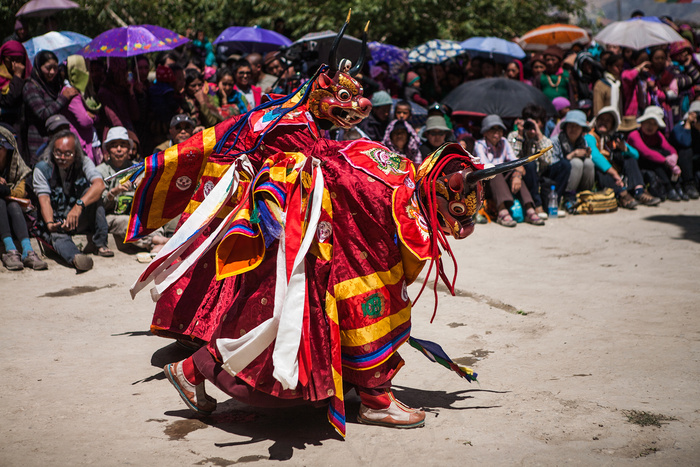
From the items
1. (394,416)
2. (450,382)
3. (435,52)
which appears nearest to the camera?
(394,416)

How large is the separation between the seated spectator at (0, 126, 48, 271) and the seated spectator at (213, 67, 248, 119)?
240 centimetres

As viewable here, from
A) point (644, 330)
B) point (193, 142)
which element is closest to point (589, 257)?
point (644, 330)

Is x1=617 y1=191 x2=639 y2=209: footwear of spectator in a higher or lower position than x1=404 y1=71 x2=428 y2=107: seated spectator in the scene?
lower

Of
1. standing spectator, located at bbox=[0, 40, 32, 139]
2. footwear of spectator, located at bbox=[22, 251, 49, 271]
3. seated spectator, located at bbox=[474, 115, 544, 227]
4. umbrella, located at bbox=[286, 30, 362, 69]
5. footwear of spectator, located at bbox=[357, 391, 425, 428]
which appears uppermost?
standing spectator, located at bbox=[0, 40, 32, 139]

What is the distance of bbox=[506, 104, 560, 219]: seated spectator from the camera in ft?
27.5

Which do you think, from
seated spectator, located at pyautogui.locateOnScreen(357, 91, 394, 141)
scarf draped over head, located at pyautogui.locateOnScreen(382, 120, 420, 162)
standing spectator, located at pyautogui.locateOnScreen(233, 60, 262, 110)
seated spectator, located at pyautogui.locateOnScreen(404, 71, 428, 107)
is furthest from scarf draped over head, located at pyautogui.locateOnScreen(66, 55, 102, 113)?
seated spectator, located at pyautogui.locateOnScreen(404, 71, 428, 107)

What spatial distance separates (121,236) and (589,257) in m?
4.55

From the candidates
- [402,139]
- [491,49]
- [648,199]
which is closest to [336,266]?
[402,139]

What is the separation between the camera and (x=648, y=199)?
912cm

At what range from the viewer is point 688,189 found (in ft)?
31.2

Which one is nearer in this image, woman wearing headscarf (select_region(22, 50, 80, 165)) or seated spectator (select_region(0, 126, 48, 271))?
seated spectator (select_region(0, 126, 48, 271))

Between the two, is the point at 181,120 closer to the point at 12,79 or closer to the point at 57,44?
the point at 12,79

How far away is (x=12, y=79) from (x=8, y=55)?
1.01 feet

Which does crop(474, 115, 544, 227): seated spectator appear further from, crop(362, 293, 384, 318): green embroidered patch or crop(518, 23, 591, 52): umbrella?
crop(362, 293, 384, 318): green embroidered patch
